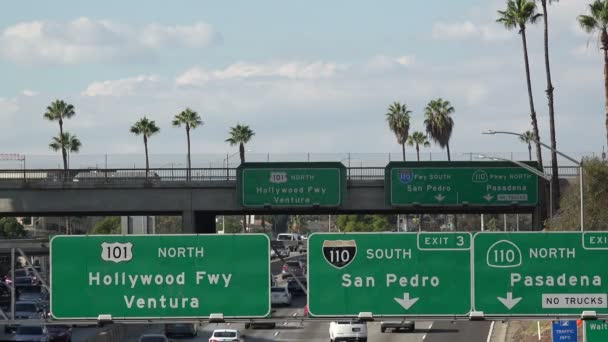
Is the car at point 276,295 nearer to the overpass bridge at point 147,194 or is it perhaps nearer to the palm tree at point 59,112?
the overpass bridge at point 147,194

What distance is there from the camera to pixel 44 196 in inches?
3022

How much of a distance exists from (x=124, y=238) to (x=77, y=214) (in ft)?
163

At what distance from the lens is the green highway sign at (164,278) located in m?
29.3

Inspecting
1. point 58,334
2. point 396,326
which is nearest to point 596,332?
point 58,334

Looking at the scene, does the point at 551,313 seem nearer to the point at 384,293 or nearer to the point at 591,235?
the point at 591,235

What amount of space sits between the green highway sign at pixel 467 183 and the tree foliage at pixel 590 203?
137 inches

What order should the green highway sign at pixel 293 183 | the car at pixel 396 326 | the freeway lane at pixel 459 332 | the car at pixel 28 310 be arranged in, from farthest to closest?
the car at pixel 396 326 → the green highway sign at pixel 293 183 → the freeway lane at pixel 459 332 → the car at pixel 28 310

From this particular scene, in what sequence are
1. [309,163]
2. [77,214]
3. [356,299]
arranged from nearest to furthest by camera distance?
[356,299], [309,163], [77,214]

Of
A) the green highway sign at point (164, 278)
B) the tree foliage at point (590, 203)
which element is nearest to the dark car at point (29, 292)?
the tree foliage at point (590, 203)

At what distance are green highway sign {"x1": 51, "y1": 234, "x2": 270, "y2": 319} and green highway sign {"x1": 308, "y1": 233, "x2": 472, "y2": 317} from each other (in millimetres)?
1397

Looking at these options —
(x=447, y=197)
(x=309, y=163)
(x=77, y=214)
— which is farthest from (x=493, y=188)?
(x=77, y=214)

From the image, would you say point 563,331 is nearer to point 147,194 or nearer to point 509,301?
point 509,301

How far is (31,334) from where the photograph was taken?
214ft

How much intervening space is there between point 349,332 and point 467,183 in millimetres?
11069
